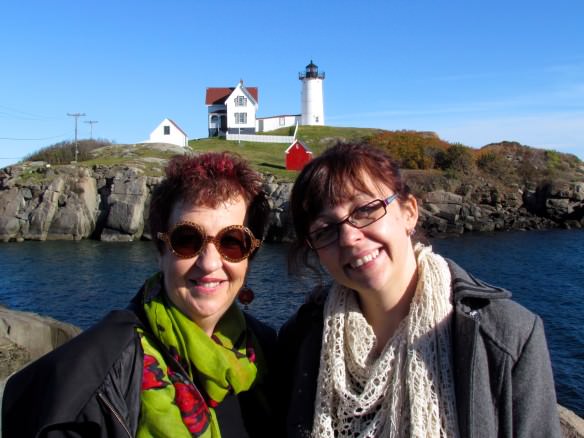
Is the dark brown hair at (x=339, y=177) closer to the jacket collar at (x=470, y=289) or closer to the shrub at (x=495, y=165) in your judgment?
the jacket collar at (x=470, y=289)

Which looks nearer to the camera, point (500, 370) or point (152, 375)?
point (500, 370)

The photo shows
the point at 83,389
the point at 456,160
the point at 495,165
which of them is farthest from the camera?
the point at 495,165

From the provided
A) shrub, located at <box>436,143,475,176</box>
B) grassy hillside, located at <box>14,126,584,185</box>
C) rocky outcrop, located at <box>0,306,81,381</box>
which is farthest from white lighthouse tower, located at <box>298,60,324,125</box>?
rocky outcrop, located at <box>0,306,81,381</box>

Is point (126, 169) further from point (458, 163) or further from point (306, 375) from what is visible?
point (306, 375)

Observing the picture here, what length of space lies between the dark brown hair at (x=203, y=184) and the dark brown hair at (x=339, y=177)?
0.26 meters

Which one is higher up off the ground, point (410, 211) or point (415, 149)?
point (415, 149)

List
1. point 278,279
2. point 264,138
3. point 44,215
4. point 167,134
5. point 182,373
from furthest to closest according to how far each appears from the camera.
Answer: point 264,138
point 167,134
point 44,215
point 278,279
point 182,373

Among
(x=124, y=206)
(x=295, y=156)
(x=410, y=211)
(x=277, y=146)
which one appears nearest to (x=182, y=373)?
(x=410, y=211)

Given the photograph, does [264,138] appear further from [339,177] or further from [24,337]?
[339,177]

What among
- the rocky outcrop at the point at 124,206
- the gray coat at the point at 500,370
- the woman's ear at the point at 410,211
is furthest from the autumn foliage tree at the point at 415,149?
the gray coat at the point at 500,370

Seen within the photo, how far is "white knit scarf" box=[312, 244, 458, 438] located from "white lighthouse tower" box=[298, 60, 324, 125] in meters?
73.1

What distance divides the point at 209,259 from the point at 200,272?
79 millimetres

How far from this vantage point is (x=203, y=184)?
257 centimetres

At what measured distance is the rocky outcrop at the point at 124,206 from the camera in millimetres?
36688
